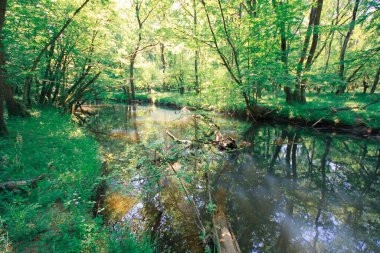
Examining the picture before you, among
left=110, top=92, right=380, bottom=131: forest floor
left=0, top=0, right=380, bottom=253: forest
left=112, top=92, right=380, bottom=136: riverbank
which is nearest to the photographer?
left=0, top=0, right=380, bottom=253: forest

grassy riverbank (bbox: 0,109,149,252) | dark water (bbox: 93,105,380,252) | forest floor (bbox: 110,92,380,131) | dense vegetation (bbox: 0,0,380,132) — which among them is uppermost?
dense vegetation (bbox: 0,0,380,132)

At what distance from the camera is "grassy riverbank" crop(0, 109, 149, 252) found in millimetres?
2842

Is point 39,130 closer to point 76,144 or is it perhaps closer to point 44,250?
point 76,144

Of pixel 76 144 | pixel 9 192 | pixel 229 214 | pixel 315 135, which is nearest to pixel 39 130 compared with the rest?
pixel 76 144

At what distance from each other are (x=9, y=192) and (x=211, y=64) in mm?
14714

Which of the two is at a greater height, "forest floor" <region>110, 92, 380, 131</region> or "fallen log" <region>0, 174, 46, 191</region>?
"forest floor" <region>110, 92, 380, 131</region>

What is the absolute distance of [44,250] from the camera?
2633 millimetres

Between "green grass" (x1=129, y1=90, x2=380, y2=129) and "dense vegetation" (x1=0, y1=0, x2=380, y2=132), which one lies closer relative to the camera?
"dense vegetation" (x1=0, y1=0, x2=380, y2=132)

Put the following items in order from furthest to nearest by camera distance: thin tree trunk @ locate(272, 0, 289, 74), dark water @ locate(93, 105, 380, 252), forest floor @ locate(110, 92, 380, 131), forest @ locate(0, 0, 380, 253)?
forest floor @ locate(110, 92, 380, 131), thin tree trunk @ locate(272, 0, 289, 74), dark water @ locate(93, 105, 380, 252), forest @ locate(0, 0, 380, 253)

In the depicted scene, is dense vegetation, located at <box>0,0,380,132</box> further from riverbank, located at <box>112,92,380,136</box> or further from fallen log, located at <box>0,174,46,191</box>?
fallen log, located at <box>0,174,46,191</box>

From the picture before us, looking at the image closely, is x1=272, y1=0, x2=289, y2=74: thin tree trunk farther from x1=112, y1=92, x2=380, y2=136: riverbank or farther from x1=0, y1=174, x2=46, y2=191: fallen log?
x1=0, y1=174, x2=46, y2=191: fallen log

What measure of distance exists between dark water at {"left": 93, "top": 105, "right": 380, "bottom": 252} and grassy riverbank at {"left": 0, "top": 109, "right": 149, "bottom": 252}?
740mm

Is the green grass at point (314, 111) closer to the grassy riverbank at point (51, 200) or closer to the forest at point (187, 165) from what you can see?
the forest at point (187, 165)

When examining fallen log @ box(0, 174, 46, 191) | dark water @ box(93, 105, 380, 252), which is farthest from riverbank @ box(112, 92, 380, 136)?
fallen log @ box(0, 174, 46, 191)
